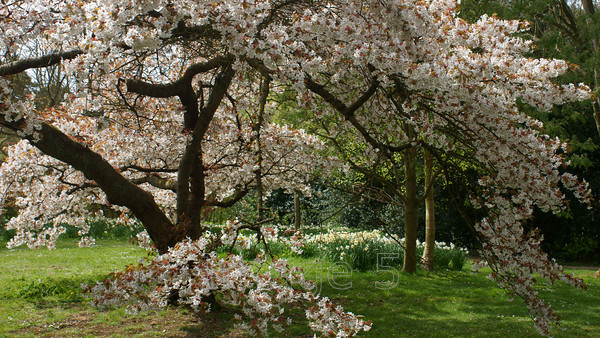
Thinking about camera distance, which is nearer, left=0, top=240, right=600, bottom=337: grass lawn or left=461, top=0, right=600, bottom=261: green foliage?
left=0, top=240, right=600, bottom=337: grass lawn

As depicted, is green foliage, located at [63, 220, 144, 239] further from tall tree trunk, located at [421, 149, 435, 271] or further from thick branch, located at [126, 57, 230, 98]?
thick branch, located at [126, 57, 230, 98]

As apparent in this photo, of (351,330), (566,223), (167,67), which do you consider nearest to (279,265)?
(351,330)

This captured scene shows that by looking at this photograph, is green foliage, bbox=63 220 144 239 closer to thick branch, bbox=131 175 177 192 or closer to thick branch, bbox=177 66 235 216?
thick branch, bbox=131 175 177 192

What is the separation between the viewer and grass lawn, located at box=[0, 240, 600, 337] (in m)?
5.05

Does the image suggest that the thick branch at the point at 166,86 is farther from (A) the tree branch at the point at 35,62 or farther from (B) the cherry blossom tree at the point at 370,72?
(A) the tree branch at the point at 35,62

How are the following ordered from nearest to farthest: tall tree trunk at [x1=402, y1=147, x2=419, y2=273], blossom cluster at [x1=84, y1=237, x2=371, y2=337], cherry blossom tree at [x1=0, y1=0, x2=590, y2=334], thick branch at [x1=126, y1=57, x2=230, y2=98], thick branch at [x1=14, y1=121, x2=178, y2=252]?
cherry blossom tree at [x1=0, y1=0, x2=590, y2=334] → blossom cluster at [x1=84, y1=237, x2=371, y2=337] → thick branch at [x1=14, y1=121, x2=178, y2=252] → thick branch at [x1=126, y1=57, x2=230, y2=98] → tall tree trunk at [x1=402, y1=147, x2=419, y2=273]

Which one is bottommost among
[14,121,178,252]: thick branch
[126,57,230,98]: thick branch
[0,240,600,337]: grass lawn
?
[0,240,600,337]: grass lawn

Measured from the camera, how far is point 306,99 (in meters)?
5.12

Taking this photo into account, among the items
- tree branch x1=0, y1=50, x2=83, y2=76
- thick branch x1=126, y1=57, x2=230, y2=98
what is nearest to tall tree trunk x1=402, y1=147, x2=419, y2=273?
thick branch x1=126, y1=57, x2=230, y2=98

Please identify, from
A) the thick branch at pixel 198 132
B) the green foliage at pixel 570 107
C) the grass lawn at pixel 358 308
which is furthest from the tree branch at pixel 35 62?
A: the green foliage at pixel 570 107

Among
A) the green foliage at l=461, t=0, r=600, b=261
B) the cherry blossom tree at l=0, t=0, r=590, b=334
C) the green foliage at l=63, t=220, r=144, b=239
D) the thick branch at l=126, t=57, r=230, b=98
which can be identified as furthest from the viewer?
the green foliage at l=63, t=220, r=144, b=239

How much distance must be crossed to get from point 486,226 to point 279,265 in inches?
73.7

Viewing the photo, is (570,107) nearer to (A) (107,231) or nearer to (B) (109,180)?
(B) (109,180)

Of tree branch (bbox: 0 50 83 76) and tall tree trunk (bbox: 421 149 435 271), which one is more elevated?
tree branch (bbox: 0 50 83 76)
